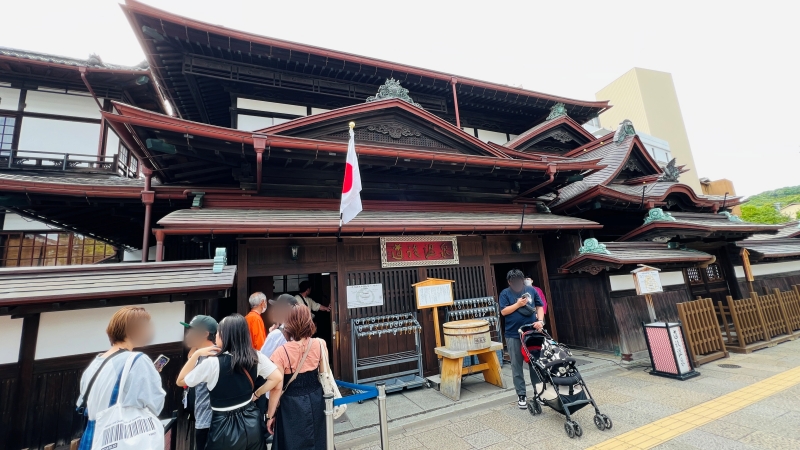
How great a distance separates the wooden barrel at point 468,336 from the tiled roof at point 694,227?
259 inches

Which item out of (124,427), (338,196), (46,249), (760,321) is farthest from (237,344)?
(760,321)

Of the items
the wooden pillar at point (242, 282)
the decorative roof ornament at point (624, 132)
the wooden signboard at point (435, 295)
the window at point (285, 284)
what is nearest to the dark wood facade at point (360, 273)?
the wooden pillar at point (242, 282)

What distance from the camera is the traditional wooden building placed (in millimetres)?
6270

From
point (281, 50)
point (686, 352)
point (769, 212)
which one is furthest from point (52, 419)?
point (769, 212)

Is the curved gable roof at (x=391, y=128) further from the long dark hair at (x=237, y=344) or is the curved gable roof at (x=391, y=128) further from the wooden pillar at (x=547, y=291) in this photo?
the long dark hair at (x=237, y=344)

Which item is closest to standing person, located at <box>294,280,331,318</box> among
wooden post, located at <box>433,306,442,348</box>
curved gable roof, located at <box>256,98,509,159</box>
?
wooden post, located at <box>433,306,442,348</box>

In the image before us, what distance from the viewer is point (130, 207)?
7.30 metres

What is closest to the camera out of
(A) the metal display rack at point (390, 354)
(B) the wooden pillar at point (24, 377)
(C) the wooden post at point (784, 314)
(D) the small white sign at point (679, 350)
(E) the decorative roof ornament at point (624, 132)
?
(B) the wooden pillar at point (24, 377)

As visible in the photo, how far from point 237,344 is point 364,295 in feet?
13.7

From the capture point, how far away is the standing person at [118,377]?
245 cm

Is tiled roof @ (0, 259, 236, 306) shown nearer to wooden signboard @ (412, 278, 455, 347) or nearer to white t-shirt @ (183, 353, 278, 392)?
white t-shirt @ (183, 353, 278, 392)

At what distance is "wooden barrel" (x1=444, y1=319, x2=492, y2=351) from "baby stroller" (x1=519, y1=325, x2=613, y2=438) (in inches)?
36.3

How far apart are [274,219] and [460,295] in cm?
474

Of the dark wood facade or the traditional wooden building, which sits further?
the dark wood facade
